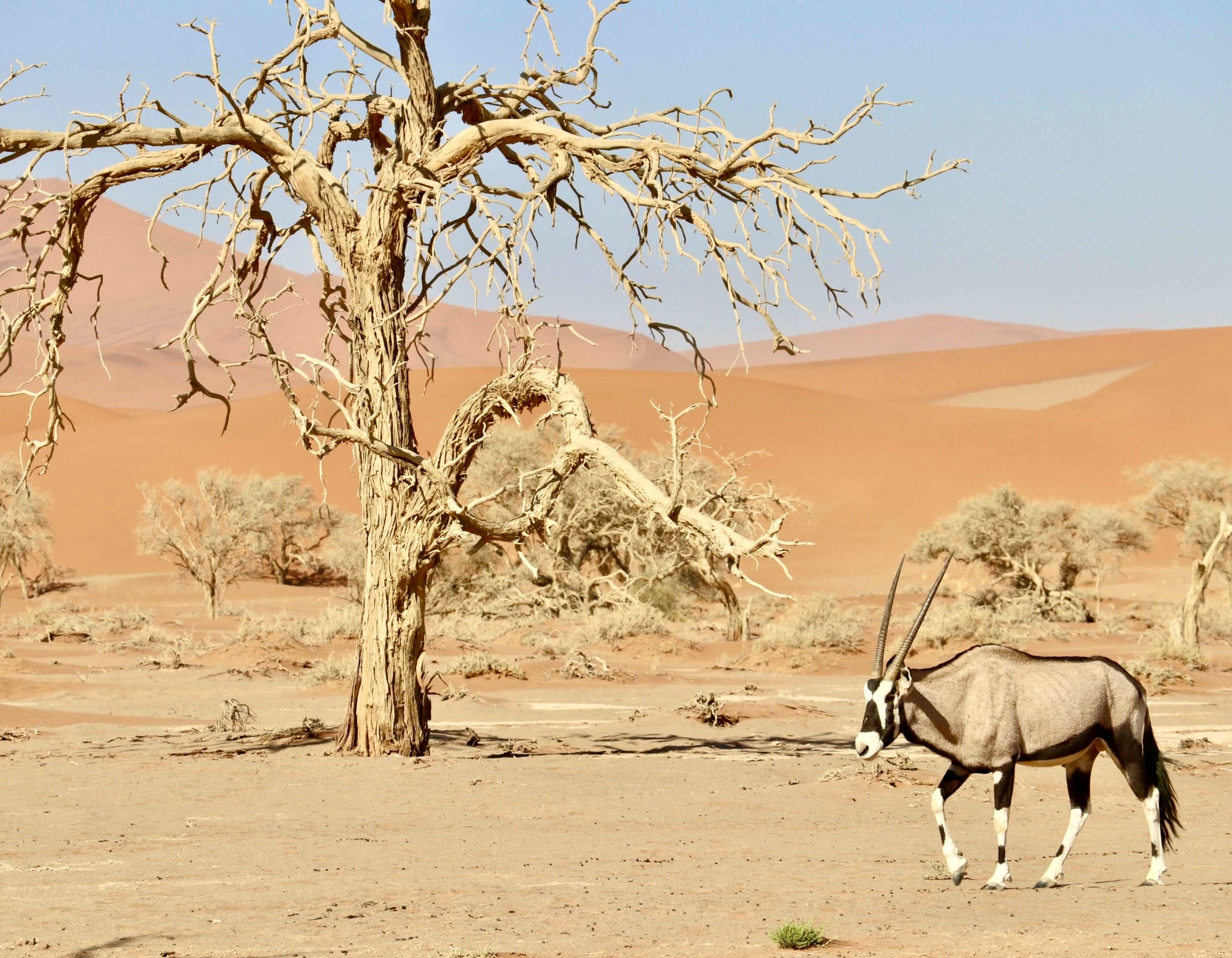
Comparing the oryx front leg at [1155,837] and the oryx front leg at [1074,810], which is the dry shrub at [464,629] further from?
the oryx front leg at [1155,837]

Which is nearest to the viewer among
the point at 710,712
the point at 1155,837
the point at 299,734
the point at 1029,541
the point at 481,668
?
the point at 1155,837

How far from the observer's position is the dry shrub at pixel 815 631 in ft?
80.9

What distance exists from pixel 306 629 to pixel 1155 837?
21.7m

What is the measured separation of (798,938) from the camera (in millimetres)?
5383

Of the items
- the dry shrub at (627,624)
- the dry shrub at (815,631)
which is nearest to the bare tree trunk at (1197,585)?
the dry shrub at (815,631)

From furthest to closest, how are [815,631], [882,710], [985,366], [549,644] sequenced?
[985,366] < [549,644] < [815,631] < [882,710]

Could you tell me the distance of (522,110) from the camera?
493 inches

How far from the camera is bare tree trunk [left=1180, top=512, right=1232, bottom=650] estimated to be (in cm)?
2138


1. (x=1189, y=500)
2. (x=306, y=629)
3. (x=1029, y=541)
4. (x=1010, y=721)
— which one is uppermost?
(x=1189, y=500)

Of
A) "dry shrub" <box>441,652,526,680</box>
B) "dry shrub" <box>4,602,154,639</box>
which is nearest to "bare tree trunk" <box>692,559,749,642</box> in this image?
"dry shrub" <box>441,652,526,680</box>

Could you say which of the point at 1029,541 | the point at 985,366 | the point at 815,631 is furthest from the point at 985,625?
the point at 985,366

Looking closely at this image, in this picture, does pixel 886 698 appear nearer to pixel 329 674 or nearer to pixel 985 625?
pixel 329 674

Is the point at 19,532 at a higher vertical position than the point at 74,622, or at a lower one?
higher

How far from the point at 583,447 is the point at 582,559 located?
19.9 meters
